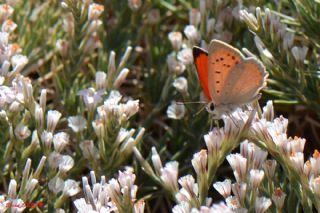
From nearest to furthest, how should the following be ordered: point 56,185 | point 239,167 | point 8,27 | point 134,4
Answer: point 239,167 → point 56,185 → point 8,27 → point 134,4

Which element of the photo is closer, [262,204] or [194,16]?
[262,204]

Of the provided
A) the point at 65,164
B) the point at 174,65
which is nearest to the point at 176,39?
the point at 174,65

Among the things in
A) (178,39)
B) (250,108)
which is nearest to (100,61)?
(178,39)

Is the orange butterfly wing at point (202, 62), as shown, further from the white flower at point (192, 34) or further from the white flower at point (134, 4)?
the white flower at point (134, 4)

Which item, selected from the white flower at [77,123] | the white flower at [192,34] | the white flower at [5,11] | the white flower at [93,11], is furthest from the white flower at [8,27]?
the white flower at [192,34]

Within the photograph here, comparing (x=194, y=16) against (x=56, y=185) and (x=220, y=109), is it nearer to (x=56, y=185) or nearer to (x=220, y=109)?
(x=220, y=109)

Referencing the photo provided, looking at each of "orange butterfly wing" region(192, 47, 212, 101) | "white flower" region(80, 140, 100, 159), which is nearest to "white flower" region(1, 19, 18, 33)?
"white flower" region(80, 140, 100, 159)

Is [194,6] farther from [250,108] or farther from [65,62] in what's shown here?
[250,108]
